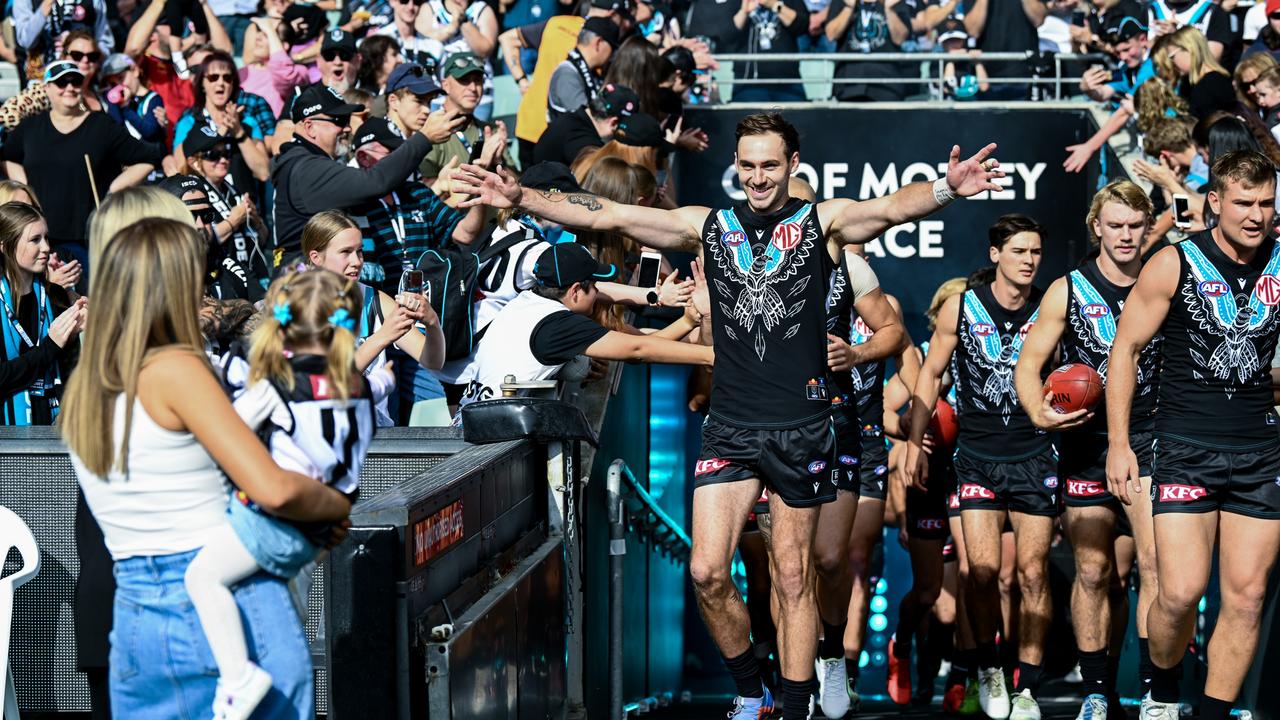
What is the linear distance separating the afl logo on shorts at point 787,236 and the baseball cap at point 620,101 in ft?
12.0

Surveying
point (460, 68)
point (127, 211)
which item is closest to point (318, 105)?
point (460, 68)

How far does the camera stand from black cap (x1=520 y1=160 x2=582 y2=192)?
24.8ft

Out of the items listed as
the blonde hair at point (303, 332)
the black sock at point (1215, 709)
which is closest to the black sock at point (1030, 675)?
the black sock at point (1215, 709)

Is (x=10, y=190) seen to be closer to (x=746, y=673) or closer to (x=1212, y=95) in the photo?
(x=746, y=673)

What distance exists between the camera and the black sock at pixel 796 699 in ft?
21.9

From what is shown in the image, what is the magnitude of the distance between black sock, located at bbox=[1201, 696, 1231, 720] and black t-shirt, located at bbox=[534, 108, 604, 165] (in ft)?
17.5

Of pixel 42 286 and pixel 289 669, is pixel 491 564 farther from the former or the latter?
pixel 42 286

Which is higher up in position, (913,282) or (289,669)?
(913,282)

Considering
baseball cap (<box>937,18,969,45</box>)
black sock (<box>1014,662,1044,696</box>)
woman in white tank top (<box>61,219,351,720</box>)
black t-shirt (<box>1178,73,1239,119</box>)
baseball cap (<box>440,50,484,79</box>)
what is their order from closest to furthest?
woman in white tank top (<box>61,219,351,720</box>)
black sock (<box>1014,662,1044,696</box>)
baseball cap (<box>440,50,484,79</box>)
black t-shirt (<box>1178,73,1239,119</box>)
baseball cap (<box>937,18,969,45</box>)

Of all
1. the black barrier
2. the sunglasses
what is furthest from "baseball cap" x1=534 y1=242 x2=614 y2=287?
the black barrier

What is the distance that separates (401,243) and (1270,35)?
690 centimetres

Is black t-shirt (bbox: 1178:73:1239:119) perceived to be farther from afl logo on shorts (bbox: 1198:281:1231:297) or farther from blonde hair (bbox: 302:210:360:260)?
blonde hair (bbox: 302:210:360:260)

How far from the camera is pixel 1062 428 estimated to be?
7.62 meters

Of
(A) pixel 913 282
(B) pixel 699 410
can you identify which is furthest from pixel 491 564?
(A) pixel 913 282
